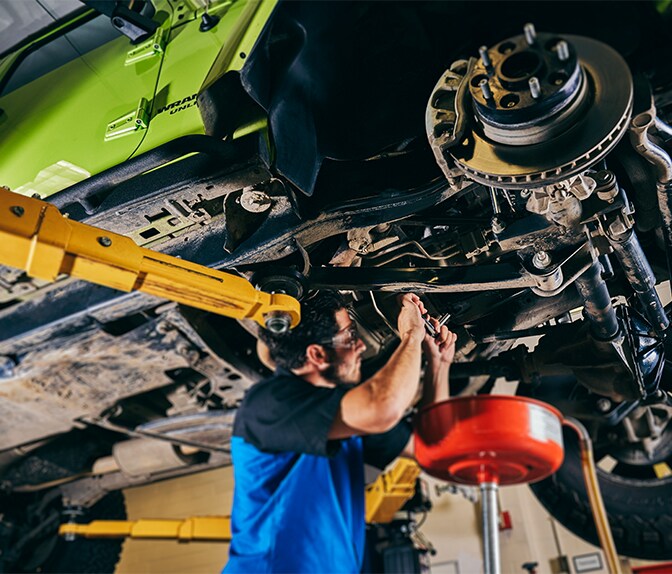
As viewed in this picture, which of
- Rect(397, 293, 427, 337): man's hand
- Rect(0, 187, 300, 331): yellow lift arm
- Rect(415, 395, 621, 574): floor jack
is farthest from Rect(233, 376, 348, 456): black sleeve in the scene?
Rect(0, 187, 300, 331): yellow lift arm

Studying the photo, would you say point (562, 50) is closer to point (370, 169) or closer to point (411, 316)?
point (370, 169)

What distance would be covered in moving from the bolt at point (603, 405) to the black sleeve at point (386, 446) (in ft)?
2.40

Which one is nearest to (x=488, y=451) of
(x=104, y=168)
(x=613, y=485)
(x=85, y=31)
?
(x=613, y=485)

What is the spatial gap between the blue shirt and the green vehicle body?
2.99 ft

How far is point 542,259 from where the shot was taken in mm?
1153

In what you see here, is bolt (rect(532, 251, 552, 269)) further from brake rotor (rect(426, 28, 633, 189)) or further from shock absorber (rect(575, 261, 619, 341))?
brake rotor (rect(426, 28, 633, 189))

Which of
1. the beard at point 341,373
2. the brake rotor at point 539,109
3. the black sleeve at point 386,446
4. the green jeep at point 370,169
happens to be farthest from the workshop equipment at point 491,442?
the brake rotor at point 539,109

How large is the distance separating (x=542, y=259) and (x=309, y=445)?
977 mm

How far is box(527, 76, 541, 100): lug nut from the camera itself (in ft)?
2.63

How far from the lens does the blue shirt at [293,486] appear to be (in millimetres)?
1821

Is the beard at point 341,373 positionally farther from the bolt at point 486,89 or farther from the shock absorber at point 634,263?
the bolt at point 486,89

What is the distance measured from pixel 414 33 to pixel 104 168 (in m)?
0.71

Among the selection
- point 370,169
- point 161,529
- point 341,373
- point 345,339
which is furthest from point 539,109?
point 161,529

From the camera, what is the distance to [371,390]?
1.70m
